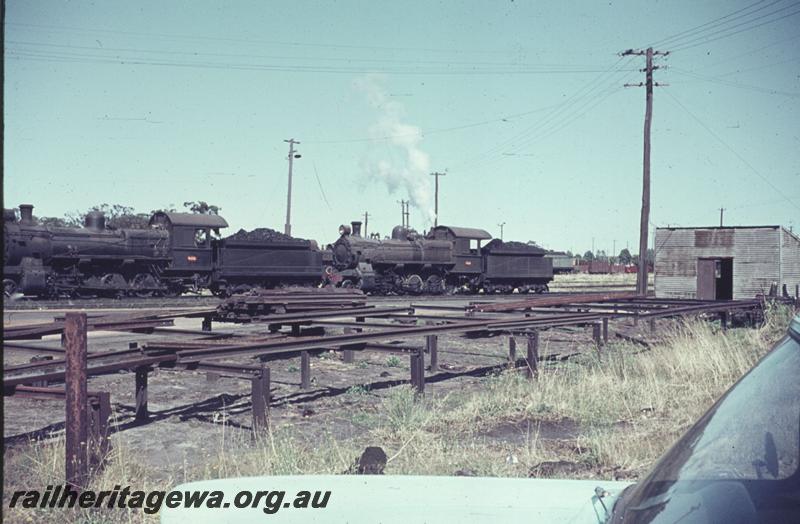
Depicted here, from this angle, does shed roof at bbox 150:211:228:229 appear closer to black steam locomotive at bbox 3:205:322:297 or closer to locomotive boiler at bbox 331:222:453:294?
black steam locomotive at bbox 3:205:322:297

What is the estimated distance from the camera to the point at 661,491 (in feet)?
4.97

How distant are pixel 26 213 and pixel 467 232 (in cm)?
1997

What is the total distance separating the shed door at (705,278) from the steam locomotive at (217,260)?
10.3 m

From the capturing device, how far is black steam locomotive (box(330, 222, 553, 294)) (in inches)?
1248

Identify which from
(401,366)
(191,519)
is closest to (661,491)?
(191,519)

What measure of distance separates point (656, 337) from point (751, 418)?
1229 cm

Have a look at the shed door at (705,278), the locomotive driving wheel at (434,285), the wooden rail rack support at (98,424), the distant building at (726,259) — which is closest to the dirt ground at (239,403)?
the wooden rail rack support at (98,424)

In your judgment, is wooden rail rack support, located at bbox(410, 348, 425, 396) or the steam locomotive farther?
the steam locomotive

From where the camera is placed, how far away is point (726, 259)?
1075 inches

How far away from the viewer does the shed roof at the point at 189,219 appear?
87.4 feet

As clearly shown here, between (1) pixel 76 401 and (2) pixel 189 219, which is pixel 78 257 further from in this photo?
(1) pixel 76 401

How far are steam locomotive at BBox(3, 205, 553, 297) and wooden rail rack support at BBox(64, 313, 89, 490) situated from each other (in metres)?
20.8

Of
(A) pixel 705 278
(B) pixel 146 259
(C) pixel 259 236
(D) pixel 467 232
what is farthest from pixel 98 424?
(D) pixel 467 232

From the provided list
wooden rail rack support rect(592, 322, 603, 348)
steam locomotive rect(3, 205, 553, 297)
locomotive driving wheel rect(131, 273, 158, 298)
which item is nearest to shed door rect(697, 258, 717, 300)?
steam locomotive rect(3, 205, 553, 297)
